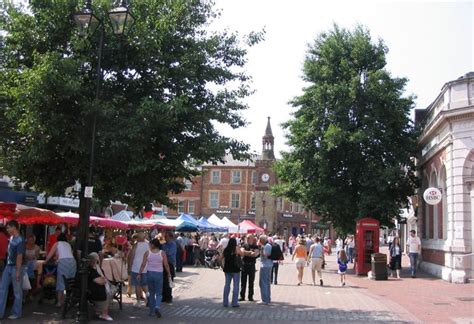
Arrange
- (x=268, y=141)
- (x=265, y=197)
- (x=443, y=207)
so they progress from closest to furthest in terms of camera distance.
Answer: (x=443, y=207), (x=265, y=197), (x=268, y=141)

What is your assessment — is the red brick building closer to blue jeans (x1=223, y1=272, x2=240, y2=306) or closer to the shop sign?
the shop sign

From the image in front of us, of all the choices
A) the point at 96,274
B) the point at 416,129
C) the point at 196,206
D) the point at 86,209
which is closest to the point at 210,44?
the point at 86,209

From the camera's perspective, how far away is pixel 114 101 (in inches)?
485

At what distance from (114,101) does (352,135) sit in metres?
16.6

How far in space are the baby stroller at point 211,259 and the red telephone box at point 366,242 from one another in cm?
759

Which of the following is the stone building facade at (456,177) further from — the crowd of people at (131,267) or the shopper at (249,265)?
the shopper at (249,265)

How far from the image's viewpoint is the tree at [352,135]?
27375 mm

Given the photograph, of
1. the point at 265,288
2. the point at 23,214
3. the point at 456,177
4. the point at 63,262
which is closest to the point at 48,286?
the point at 63,262

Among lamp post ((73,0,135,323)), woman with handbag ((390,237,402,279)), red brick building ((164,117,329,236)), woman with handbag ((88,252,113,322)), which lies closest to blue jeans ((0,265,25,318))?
lamp post ((73,0,135,323))

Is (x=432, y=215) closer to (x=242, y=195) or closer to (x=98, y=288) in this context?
(x=98, y=288)

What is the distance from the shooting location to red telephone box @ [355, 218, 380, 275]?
82.6 ft

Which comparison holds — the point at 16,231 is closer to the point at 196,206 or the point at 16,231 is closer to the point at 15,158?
the point at 15,158

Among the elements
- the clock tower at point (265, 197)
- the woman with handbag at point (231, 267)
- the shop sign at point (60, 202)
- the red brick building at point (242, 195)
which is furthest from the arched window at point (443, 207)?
the red brick building at point (242, 195)

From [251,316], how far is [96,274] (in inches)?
135
